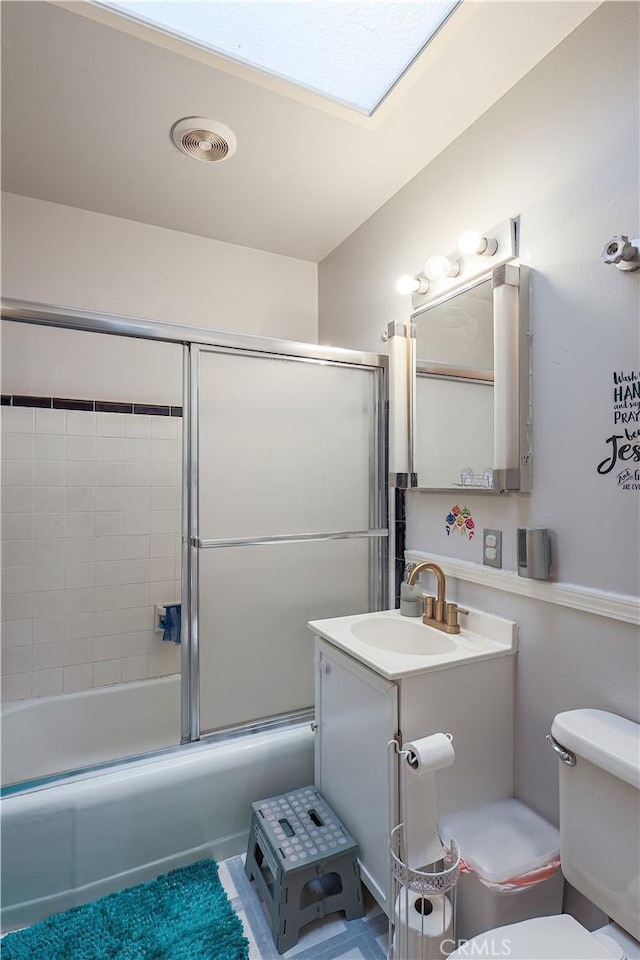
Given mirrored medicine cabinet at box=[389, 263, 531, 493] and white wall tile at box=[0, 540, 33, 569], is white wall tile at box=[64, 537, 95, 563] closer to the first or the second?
white wall tile at box=[0, 540, 33, 569]

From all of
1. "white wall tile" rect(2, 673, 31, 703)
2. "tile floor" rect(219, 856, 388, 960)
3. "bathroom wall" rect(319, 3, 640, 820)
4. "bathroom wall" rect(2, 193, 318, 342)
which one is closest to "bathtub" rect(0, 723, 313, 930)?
"tile floor" rect(219, 856, 388, 960)

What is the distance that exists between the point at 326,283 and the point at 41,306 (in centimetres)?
157

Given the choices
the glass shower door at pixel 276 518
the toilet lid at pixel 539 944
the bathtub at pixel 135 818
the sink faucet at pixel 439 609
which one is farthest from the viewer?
the glass shower door at pixel 276 518

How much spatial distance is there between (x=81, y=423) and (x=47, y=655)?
110 cm

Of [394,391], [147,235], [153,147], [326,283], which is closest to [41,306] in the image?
[153,147]

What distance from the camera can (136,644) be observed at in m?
2.42

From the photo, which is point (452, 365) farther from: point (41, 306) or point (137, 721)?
point (137, 721)

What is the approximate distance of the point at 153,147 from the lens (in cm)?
180

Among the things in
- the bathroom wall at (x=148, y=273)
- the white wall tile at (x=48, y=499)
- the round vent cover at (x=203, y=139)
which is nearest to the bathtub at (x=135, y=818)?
the white wall tile at (x=48, y=499)

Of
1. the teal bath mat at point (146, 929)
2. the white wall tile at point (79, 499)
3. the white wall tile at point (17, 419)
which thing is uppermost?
the white wall tile at point (17, 419)

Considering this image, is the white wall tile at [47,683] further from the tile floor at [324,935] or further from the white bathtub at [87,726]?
the tile floor at [324,935]

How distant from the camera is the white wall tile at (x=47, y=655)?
7.26 ft

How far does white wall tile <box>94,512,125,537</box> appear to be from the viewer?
2373 mm

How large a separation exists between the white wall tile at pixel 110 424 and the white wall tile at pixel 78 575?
0.64 meters
